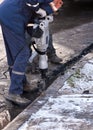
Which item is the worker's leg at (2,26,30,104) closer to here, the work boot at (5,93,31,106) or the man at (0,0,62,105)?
the man at (0,0,62,105)

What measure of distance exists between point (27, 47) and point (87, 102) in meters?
1.04

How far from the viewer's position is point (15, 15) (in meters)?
5.23

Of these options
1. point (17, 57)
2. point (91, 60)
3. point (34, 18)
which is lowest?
point (91, 60)

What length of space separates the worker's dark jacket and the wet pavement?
3.06 feet

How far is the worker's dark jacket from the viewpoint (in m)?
5.21

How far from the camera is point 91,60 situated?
6.55m

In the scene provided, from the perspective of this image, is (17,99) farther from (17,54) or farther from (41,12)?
(41,12)

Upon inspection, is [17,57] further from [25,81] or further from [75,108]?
[75,108]

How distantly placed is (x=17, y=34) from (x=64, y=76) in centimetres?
111

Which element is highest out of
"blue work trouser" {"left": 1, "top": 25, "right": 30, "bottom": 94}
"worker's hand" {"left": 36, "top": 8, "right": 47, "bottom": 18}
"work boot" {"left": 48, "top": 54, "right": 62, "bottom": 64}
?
"worker's hand" {"left": 36, "top": 8, "right": 47, "bottom": 18}

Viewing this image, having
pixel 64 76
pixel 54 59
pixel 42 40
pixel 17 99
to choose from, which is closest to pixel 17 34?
pixel 42 40

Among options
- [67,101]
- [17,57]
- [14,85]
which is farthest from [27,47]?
[67,101]

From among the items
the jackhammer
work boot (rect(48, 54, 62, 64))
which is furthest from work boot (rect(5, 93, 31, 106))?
work boot (rect(48, 54, 62, 64))

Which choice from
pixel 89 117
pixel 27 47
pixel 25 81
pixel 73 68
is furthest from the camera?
pixel 73 68
